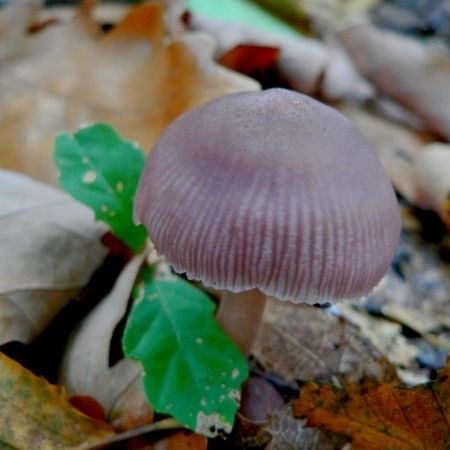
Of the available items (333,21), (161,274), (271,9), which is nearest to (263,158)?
(161,274)

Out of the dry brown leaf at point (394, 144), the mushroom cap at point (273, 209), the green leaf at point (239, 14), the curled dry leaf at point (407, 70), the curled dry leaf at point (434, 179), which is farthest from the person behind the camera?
the green leaf at point (239, 14)

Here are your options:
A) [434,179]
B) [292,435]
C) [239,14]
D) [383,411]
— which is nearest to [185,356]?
[292,435]

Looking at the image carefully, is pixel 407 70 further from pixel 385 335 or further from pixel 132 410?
pixel 132 410

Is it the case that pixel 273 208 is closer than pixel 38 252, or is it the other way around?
pixel 273 208

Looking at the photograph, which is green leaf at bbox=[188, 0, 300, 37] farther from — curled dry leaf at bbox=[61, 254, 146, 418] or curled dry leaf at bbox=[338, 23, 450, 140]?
curled dry leaf at bbox=[61, 254, 146, 418]

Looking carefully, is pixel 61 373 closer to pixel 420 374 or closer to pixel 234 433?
pixel 234 433

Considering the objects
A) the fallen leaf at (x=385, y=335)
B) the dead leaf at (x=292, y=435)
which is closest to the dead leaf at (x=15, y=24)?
the fallen leaf at (x=385, y=335)

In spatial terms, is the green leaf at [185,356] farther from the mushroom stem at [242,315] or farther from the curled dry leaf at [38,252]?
the curled dry leaf at [38,252]
